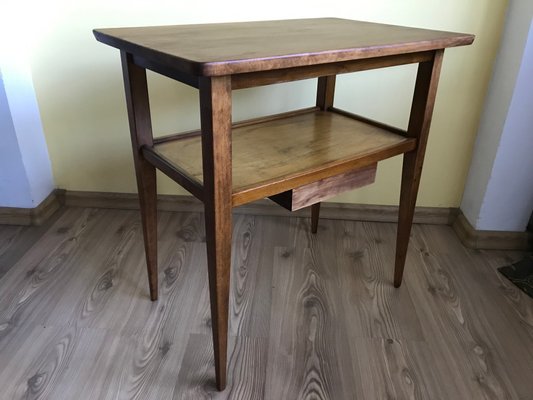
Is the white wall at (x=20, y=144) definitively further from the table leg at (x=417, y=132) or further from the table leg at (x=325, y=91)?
the table leg at (x=417, y=132)

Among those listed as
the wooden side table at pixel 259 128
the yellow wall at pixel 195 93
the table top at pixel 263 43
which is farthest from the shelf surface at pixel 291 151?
the yellow wall at pixel 195 93

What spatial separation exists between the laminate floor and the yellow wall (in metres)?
0.20

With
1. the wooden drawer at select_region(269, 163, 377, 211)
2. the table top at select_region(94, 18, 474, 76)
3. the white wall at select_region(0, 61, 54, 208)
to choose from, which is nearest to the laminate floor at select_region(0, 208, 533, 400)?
the white wall at select_region(0, 61, 54, 208)

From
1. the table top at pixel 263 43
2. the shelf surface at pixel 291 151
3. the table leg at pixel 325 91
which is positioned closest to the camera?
the table top at pixel 263 43

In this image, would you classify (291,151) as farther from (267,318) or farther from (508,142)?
(508,142)

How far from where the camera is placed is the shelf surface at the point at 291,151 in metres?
0.84

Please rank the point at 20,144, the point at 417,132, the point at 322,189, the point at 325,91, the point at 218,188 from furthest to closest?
the point at 20,144 < the point at 325,91 < the point at 417,132 < the point at 322,189 < the point at 218,188

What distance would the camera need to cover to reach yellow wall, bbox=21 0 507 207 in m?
1.32

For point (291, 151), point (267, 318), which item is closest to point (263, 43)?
point (291, 151)

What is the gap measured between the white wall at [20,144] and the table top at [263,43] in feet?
2.18

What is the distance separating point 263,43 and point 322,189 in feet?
1.05

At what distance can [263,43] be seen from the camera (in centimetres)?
81

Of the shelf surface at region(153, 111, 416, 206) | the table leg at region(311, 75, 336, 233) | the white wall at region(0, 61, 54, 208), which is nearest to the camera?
the shelf surface at region(153, 111, 416, 206)

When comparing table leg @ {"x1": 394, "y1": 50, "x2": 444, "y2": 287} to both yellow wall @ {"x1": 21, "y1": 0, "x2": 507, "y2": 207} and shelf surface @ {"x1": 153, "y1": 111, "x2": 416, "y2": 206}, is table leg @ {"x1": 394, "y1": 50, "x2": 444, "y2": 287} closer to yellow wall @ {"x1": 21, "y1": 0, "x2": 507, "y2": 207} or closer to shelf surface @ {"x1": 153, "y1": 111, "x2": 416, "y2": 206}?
shelf surface @ {"x1": 153, "y1": 111, "x2": 416, "y2": 206}
